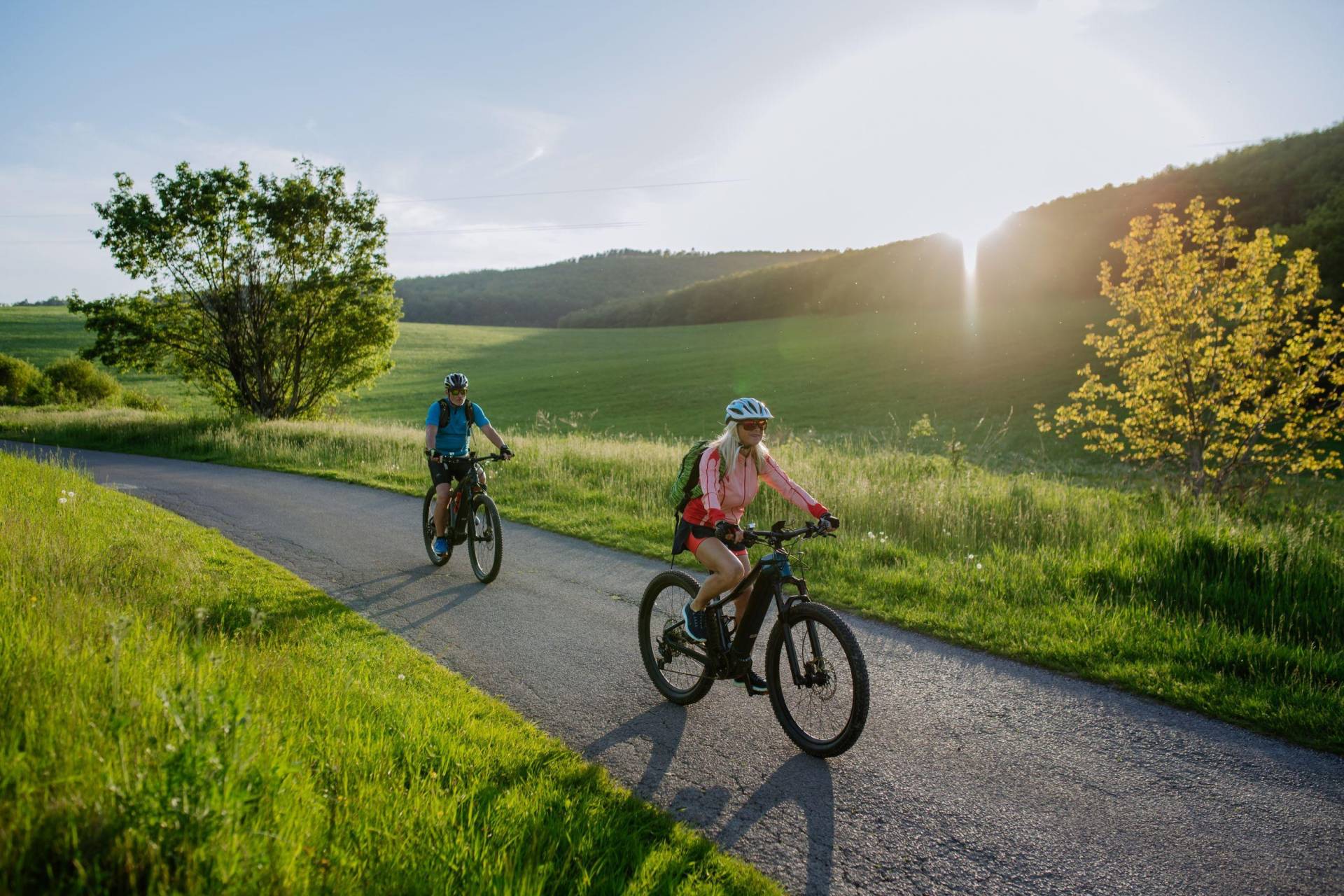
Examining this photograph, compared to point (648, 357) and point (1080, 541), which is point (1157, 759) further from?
point (648, 357)

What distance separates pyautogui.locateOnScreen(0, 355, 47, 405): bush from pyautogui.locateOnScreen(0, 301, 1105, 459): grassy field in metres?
6.09

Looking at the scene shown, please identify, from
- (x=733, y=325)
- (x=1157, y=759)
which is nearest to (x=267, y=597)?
(x=1157, y=759)

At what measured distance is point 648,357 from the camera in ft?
193

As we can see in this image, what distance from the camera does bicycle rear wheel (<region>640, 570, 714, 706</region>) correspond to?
5195 millimetres

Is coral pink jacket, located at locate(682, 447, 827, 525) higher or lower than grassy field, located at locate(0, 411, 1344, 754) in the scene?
higher

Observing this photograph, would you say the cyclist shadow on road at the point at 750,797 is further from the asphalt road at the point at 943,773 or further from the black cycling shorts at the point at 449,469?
the black cycling shorts at the point at 449,469

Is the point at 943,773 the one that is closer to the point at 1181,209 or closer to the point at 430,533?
the point at 430,533

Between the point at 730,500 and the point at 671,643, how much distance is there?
3.86 feet

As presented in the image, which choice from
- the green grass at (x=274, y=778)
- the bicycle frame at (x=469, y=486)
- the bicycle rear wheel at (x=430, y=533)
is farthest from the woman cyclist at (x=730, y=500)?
the bicycle rear wheel at (x=430, y=533)

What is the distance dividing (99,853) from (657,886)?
192 cm

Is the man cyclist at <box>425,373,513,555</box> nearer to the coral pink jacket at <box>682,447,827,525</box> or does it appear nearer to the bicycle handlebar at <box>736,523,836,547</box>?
the coral pink jacket at <box>682,447,827,525</box>

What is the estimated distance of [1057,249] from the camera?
55.2 metres

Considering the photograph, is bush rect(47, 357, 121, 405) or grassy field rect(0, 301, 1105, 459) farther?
bush rect(47, 357, 121, 405)

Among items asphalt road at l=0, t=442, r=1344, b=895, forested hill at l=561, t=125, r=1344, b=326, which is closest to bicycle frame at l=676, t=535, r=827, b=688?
asphalt road at l=0, t=442, r=1344, b=895
